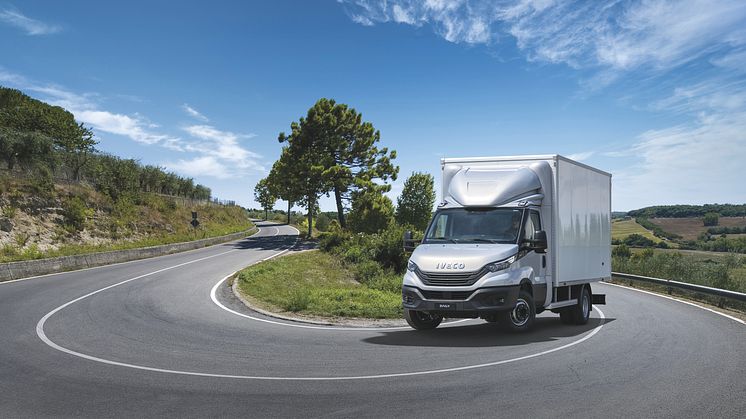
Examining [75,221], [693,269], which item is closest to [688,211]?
[693,269]

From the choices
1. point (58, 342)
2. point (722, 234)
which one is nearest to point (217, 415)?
point (58, 342)

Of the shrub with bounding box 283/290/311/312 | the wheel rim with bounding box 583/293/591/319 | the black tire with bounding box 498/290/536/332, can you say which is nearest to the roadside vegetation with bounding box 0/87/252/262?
the shrub with bounding box 283/290/311/312

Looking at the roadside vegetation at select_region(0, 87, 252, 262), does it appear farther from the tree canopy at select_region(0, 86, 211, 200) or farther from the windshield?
the windshield

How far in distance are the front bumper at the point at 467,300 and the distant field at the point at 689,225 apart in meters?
69.7

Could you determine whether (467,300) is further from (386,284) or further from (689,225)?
(689,225)

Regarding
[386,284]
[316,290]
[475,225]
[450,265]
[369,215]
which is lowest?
[386,284]

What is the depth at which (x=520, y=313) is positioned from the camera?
35.9 feet

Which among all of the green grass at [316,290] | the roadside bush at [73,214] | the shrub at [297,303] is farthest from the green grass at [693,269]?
the roadside bush at [73,214]

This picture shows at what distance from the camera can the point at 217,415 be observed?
6.03 m

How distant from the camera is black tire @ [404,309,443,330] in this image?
37.4 feet

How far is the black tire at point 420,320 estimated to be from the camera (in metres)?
11.4

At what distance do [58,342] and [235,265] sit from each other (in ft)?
55.9

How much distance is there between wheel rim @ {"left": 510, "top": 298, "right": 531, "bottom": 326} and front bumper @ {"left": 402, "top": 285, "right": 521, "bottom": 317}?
49cm

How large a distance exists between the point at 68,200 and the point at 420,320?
112 ft
